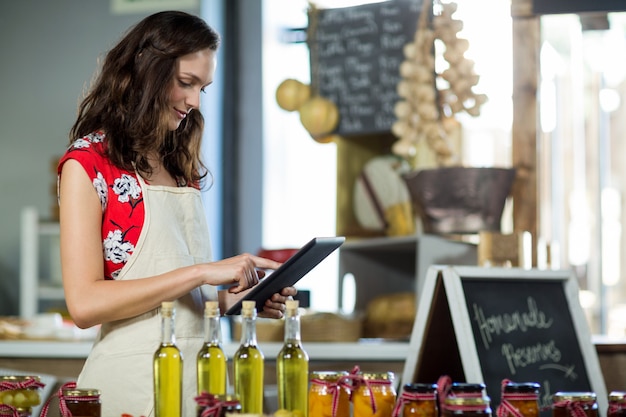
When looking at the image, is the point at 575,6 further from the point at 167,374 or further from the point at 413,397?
the point at 167,374

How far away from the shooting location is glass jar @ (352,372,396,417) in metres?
1.68

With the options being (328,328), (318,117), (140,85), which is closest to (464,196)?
(328,328)

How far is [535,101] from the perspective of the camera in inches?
131

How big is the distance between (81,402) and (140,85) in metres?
0.72

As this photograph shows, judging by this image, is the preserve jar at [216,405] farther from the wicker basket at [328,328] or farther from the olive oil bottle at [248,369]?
the wicker basket at [328,328]

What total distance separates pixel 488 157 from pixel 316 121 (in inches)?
167

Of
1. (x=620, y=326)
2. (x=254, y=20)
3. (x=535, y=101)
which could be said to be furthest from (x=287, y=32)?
(x=620, y=326)

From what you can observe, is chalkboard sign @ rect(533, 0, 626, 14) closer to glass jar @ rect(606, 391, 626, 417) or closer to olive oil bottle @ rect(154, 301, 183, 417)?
glass jar @ rect(606, 391, 626, 417)

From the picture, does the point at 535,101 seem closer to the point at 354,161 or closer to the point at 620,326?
the point at 354,161

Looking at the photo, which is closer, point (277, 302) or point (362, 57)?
point (277, 302)

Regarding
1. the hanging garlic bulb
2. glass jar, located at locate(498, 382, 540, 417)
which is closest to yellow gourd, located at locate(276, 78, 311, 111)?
the hanging garlic bulb

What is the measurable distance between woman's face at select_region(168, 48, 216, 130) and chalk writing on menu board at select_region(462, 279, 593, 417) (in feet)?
2.74

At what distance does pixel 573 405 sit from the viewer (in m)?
1.63

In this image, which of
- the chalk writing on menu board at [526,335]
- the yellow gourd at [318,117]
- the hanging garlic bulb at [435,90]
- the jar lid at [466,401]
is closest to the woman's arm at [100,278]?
the jar lid at [466,401]
